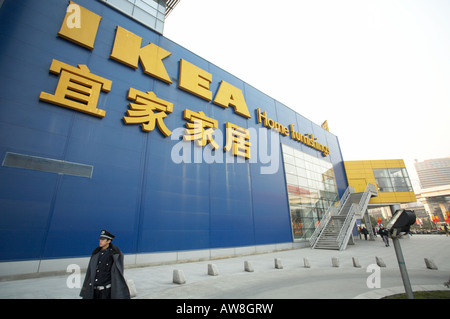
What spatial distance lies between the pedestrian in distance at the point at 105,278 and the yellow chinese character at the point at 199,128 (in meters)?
11.1

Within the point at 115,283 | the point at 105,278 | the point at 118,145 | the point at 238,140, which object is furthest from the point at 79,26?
the point at 115,283

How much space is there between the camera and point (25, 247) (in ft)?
28.0

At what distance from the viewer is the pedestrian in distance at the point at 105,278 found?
3.66 meters

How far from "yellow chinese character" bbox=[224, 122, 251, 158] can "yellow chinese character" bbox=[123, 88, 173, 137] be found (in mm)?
5314

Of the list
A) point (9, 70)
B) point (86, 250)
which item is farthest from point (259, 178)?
point (9, 70)

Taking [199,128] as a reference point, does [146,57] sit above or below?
above

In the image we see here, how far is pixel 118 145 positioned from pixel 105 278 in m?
9.50

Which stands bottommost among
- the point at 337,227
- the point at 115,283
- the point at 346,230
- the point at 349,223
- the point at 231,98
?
the point at 115,283

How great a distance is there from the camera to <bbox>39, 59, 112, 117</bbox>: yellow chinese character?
33.9ft

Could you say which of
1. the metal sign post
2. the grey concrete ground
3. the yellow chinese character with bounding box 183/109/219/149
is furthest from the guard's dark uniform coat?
the yellow chinese character with bounding box 183/109/219/149

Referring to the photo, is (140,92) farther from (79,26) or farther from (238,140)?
(238,140)

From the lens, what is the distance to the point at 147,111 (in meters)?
13.2

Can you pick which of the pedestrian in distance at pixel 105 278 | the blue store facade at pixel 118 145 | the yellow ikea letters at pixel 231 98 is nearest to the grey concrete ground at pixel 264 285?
the pedestrian in distance at pixel 105 278

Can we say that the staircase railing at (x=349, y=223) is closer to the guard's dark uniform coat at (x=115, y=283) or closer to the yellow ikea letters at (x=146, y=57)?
the yellow ikea letters at (x=146, y=57)
